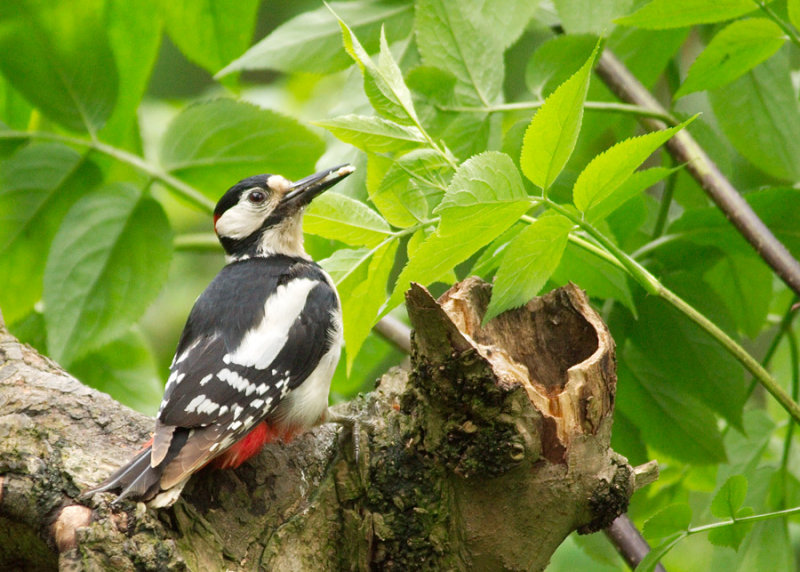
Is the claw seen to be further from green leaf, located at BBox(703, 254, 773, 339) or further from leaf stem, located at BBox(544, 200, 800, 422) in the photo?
green leaf, located at BBox(703, 254, 773, 339)

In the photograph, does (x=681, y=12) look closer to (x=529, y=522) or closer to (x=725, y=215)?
(x=725, y=215)

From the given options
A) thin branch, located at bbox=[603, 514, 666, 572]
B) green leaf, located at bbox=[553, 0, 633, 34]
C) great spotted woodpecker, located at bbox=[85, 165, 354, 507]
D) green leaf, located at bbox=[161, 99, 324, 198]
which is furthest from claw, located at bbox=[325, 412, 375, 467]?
green leaf, located at bbox=[553, 0, 633, 34]

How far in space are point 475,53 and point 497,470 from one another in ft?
3.28

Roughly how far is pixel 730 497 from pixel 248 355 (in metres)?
1.13

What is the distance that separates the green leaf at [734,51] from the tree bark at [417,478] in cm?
61

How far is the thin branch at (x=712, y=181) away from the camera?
82.0 inches

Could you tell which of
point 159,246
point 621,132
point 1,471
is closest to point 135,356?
point 159,246

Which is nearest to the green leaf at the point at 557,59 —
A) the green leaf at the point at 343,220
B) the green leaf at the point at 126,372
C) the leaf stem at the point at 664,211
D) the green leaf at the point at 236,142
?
the leaf stem at the point at 664,211

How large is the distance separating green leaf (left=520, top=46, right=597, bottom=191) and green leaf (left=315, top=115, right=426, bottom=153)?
0.92 feet

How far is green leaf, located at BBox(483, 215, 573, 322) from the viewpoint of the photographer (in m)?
1.63

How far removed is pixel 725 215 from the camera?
2180mm

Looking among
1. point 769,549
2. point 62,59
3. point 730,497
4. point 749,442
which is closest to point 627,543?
point 769,549

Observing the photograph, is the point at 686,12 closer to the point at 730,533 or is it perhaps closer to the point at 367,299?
the point at 367,299

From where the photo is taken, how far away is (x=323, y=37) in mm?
2463
